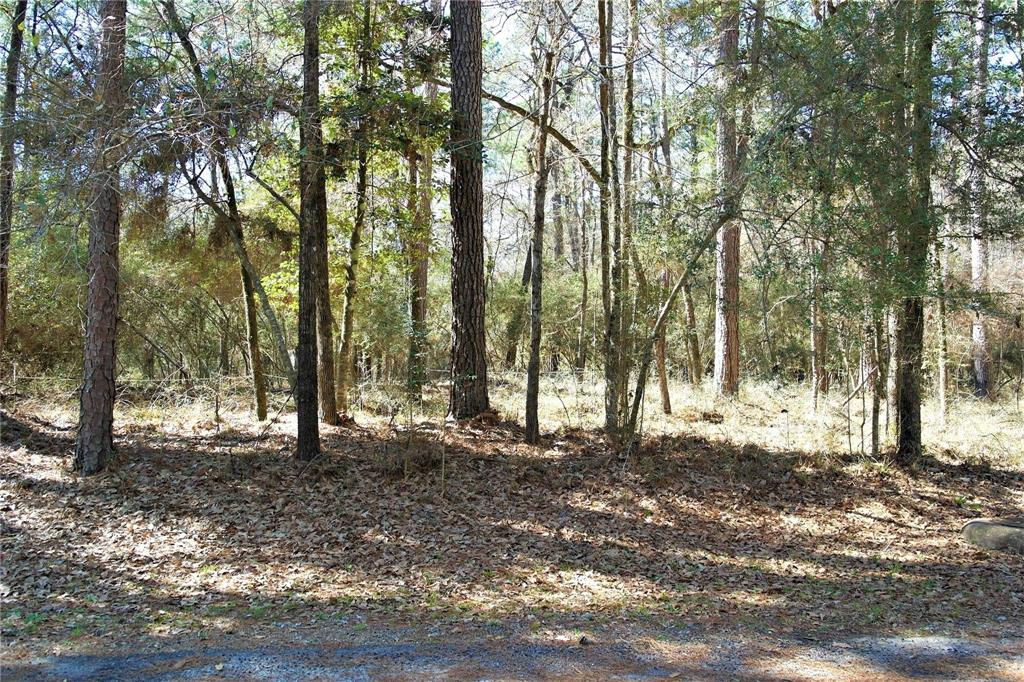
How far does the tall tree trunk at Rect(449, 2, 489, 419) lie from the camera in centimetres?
1066

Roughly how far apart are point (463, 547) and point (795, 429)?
267 inches

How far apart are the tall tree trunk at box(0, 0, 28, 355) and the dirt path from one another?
14.2ft

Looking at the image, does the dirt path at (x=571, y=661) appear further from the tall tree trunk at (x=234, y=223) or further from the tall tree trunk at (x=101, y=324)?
the tall tree trunk at (x=234, y=223)

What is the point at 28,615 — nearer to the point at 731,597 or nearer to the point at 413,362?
the point at 413,362

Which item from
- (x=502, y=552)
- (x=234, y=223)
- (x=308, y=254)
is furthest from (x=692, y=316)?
(x=502, y=552)

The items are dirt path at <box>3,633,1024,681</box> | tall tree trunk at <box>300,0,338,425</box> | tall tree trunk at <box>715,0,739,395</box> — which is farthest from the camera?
tall tree trunk at <box>715,0,739,395</box>

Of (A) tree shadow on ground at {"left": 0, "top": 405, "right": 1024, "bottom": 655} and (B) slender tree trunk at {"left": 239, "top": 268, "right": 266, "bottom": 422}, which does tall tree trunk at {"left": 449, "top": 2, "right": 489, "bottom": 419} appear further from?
(B) slender tree trunk at {"left": 239, "top": 268, "right": 266, "bottom": 422}

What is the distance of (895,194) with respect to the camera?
8.27 meters

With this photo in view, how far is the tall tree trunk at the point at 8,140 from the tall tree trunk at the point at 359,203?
3.93 metres

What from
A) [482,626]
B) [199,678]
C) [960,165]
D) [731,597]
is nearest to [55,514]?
[199,678]

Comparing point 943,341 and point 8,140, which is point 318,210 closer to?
point 8,140

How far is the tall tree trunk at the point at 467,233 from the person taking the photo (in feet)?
35.0

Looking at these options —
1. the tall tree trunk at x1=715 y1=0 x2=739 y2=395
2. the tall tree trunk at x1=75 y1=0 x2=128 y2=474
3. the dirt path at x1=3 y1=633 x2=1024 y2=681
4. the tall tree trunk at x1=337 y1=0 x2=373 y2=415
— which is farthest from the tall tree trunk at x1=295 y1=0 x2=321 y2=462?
the tall tree trunk at x1=715 y1=0 x2=739 y2=395

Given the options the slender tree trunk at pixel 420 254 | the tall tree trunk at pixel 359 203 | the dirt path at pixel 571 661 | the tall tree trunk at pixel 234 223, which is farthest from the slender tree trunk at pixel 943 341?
the tall tree trunk at pixel 234 223
